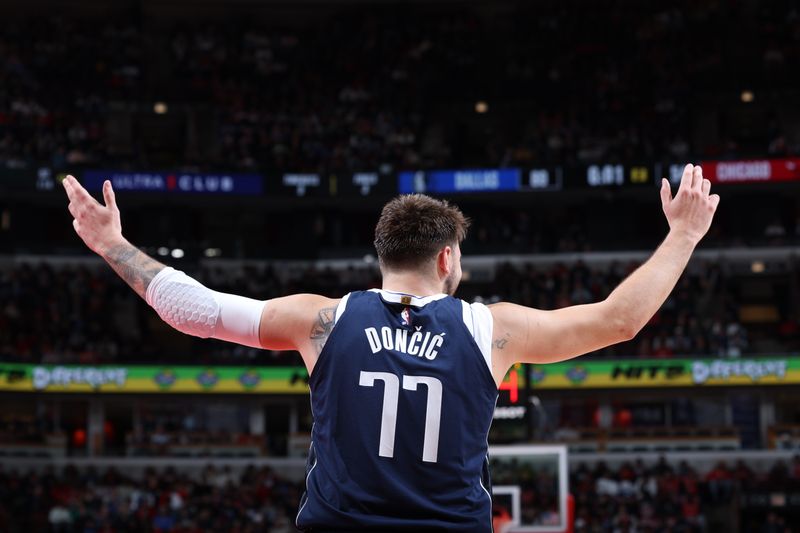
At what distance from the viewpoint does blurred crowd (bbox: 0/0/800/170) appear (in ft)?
128

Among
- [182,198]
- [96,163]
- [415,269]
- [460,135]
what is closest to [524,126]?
[460,135]

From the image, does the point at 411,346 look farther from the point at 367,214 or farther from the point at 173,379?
the point at 367,214

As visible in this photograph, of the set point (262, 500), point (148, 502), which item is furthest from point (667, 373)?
point (148, 502)

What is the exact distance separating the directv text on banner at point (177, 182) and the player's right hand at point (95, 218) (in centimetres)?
3393

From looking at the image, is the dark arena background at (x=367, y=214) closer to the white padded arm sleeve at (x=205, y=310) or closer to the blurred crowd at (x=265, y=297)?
the blurred crowd at (x=265, y=297)

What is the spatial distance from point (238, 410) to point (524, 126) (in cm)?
1516

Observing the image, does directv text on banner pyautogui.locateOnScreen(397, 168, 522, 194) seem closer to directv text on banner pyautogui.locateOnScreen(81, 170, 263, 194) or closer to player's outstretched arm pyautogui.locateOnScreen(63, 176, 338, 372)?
directv text on banner pyautogui.locateOnScreen(81, 170, 263, 194)

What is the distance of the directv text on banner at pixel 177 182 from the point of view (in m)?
37.1

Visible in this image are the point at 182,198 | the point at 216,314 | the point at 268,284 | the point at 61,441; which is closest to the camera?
the point at 216,314

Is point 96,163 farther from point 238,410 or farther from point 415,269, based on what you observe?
point 415,269

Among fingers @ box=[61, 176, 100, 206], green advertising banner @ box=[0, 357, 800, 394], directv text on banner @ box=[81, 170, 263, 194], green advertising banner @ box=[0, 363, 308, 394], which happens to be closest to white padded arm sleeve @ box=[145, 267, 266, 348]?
fingers @ box=[61, 176, 100, 206]

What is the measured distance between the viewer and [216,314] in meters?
3.54

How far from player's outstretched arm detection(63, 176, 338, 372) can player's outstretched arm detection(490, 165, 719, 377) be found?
0.56 m

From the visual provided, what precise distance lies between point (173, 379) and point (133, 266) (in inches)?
1240
